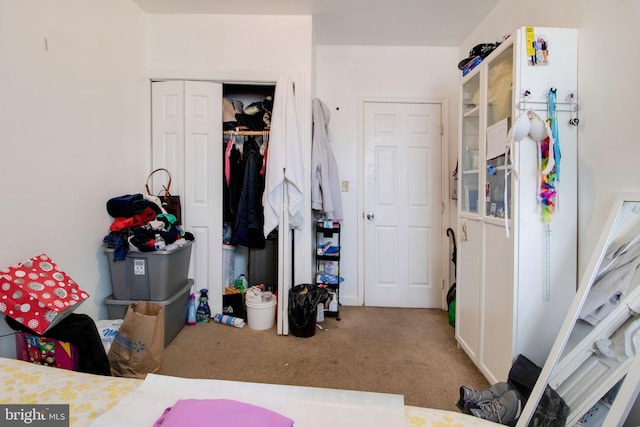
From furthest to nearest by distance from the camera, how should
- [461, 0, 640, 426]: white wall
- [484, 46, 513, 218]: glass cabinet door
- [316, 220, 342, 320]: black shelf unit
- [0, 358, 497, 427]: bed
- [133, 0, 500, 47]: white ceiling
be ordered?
1. [316, 220, 342, 320]: black shelf unit
2. [133, 0, 500, 47]: white ceiling
3. [484, 46, 513, 218]: glass cabinet door
4. [461, 0, 640, 426]: white wall
5. [0, 358, 497, 427]: bed

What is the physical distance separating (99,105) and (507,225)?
101 inches

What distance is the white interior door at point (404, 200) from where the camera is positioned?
303 centimetres

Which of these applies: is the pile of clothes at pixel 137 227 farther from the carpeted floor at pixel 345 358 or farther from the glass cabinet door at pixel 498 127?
the glass cabinet door at pixel 498 127

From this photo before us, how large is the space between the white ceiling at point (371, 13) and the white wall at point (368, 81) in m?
0.18

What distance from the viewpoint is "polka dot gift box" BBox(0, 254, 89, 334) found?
1.28 m

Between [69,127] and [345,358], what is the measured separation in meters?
2.23

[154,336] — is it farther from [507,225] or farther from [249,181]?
[507,225]

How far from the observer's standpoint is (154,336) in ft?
5.44

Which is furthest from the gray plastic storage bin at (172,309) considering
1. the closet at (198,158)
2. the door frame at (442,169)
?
the door frame at (442,169)

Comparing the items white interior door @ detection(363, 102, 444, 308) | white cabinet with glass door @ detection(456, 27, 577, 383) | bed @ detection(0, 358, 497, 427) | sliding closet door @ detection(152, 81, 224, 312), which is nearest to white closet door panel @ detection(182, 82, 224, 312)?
sliding closet door @ detection(152, 81, 224, 312)

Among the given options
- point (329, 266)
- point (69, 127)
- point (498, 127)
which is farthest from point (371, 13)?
point (69, 127)

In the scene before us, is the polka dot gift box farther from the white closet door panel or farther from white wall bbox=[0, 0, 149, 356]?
the white closet door panel

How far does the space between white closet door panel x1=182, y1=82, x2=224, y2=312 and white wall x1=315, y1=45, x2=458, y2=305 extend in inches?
42.1

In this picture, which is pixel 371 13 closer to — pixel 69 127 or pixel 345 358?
pixel 69 127
